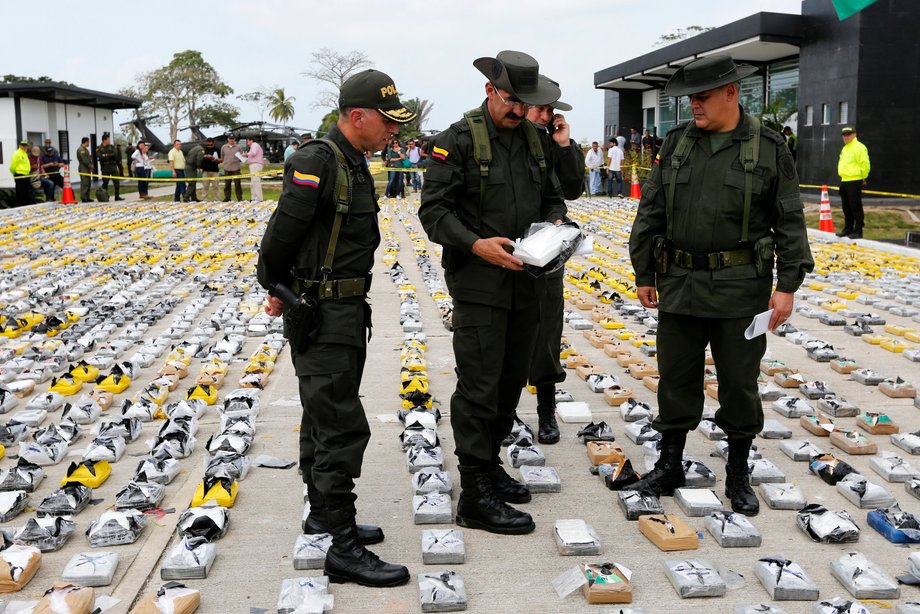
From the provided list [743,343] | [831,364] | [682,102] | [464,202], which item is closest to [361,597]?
[464,202]

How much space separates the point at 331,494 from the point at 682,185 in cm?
211

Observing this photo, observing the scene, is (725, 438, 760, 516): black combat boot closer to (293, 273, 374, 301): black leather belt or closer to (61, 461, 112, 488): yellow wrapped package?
(293, 273, 374, 301): black leather belt

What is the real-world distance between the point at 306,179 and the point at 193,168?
22222 mm

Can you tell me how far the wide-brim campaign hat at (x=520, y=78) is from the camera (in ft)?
12.5

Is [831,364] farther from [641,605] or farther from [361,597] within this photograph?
[361,597]

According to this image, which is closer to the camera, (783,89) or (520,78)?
(520,78)

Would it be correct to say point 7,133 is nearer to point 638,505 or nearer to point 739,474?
point 638,505

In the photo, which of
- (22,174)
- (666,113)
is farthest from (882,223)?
(22,174)

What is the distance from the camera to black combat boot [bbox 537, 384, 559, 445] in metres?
5.12

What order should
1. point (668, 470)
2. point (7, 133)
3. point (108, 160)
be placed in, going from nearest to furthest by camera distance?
point (668, 470)
point (108, 160)
point (7, 133)


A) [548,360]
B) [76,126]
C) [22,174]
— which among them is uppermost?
[76,126]

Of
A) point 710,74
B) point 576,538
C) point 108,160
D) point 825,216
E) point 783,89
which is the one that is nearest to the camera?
point 576,538

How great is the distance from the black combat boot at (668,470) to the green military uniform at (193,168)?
2081 centimetres

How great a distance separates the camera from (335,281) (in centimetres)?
350
